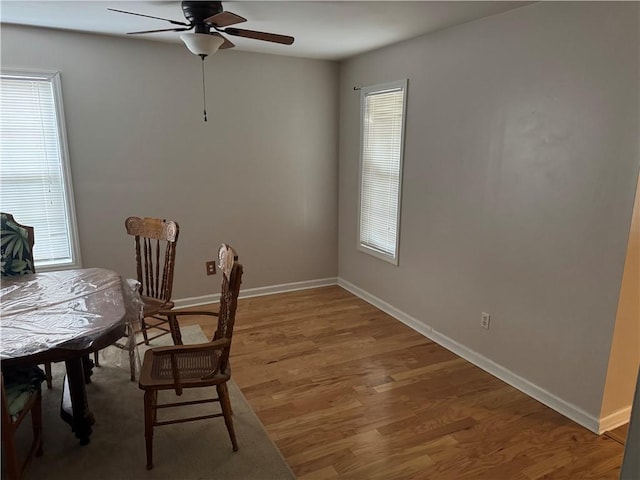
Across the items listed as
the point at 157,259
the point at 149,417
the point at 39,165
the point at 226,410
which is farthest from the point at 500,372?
the point at 39,165

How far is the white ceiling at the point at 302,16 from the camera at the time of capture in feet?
8.21

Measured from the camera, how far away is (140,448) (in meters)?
2.15

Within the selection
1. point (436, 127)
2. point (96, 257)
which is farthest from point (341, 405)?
point (96, 257)

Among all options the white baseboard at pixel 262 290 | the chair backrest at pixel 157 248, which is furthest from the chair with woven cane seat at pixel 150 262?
the white baseboard at pixel 262 290

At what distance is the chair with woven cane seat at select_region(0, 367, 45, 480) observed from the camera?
1.67m

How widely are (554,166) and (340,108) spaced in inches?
96.6

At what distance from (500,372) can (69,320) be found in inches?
100

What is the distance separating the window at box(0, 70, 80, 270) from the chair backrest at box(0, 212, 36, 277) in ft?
2.94

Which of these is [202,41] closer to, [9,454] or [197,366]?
[197,366]

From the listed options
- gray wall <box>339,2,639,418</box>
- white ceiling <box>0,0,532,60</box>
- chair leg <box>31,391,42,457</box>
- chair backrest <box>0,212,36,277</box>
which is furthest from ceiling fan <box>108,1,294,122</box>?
chair leg <box>31,391,42,457</box>

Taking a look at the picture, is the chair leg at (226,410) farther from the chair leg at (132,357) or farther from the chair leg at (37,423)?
the chair leg at (37,423)

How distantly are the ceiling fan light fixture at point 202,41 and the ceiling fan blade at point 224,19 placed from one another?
0.08 m

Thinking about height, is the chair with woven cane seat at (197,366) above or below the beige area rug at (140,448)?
above

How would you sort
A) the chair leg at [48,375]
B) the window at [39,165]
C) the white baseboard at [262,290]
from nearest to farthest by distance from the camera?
the chair leg at [48,375]
the window at [39,165]
the white baseboard at [262,290]
